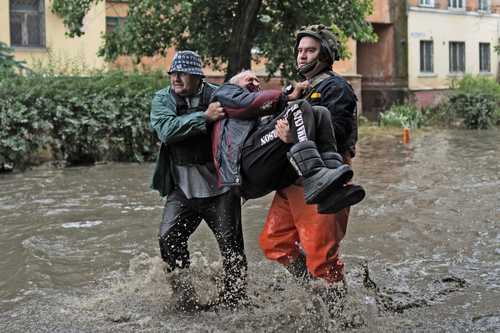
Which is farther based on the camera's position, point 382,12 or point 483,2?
point 483,2

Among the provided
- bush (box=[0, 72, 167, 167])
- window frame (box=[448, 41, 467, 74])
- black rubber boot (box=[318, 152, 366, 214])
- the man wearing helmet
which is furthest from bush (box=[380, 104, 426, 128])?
black rubber boot (box=[318, 152, 366, 214])

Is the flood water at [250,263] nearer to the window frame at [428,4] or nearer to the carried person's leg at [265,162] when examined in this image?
the carried person's leg at [265,162]

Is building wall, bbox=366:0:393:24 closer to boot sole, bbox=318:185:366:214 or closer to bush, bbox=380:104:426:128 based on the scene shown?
bush, bbox=380:104:426:128

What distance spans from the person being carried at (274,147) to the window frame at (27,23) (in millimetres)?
19598

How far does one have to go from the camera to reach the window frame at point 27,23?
75.1 ft

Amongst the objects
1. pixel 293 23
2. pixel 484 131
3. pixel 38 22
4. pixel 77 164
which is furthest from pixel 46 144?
pixel 484 131

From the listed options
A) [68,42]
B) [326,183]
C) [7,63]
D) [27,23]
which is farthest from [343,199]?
[27,23]

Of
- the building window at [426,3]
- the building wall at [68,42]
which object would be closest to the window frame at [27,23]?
the building wall at [68,42]

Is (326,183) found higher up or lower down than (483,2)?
lower down

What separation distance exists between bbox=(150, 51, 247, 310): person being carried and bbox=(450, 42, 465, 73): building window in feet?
109

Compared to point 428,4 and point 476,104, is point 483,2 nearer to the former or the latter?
point 428,4

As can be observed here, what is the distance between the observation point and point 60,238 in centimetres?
841

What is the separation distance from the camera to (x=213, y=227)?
210 inches

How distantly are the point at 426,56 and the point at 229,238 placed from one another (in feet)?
103
